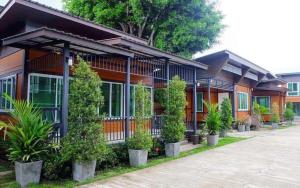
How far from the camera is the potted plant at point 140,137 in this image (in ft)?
24.8

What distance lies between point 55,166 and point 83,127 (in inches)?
42.2

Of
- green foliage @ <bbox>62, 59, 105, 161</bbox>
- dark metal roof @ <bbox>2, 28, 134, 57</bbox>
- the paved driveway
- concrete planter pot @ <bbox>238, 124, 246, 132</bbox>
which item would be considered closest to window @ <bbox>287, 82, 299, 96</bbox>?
concrete planter pot @ <bbox>238, 124, 246, 132</bbox>

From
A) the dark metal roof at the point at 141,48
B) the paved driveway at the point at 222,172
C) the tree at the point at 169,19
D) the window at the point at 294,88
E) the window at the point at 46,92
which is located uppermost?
the tree at the point at 169,19

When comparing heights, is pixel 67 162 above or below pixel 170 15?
below

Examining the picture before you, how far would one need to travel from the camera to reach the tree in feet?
57.3

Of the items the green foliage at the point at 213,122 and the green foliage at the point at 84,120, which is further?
the green foliage at the point at 213,122

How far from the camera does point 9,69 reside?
372 inches

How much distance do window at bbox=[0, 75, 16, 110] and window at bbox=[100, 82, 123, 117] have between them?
329 cm

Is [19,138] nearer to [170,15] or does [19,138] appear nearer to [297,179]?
[297,179]

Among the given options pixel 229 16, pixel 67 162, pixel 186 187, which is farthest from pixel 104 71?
pixel 229 16

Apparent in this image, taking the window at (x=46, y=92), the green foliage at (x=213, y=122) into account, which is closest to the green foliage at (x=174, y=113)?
the green foliage at (x=213, y=122)

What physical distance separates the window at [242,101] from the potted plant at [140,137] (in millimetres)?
15163

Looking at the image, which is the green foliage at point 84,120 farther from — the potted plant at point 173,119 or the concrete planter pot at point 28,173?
the potted plant at point 173,119

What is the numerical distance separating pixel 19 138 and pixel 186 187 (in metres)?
3.77
